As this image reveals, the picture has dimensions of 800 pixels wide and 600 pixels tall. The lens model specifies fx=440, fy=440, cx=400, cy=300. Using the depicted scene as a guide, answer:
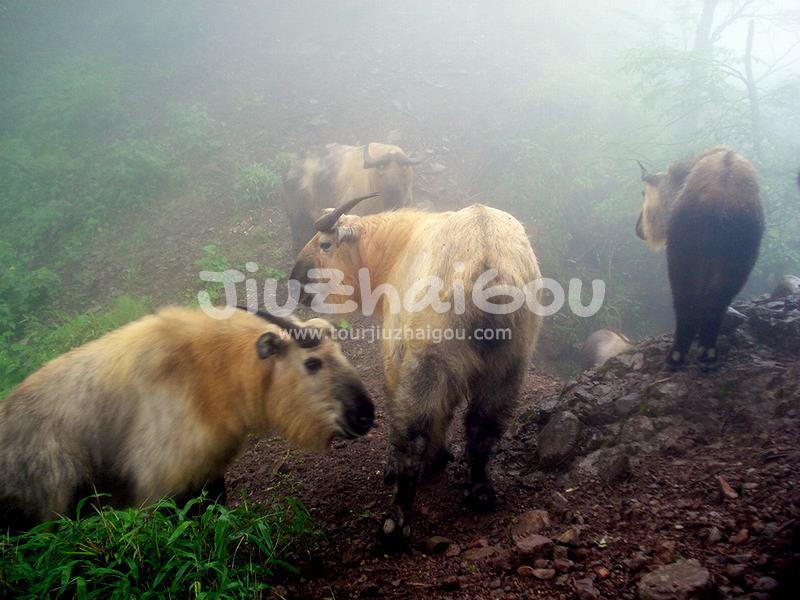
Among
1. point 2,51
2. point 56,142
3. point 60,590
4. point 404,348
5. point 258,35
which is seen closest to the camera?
point 60,590

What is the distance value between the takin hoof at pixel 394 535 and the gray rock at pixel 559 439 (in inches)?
52.9

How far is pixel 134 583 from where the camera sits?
6.24 feet

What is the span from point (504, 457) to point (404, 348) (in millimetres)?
1650

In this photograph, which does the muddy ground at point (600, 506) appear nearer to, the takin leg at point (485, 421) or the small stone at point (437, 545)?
the small stone at point (437, 545)

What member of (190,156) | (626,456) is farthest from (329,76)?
(626,456)

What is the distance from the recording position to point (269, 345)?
Answer: 269cm

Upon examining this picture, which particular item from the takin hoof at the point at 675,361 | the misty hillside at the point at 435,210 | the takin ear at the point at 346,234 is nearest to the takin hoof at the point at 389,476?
the misty hillside at the point at 435,210

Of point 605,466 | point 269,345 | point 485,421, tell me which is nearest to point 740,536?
point 605,466

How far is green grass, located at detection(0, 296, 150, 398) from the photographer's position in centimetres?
545

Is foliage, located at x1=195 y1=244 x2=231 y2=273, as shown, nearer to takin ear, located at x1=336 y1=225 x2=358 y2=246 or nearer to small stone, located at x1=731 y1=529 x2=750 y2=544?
takin ear, located at x1=336 y1=225 x2=358 y2=246

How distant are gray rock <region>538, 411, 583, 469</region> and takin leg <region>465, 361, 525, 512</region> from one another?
2.21ft

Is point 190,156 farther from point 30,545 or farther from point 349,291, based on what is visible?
point 30,545

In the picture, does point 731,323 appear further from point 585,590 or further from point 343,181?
point 343,181

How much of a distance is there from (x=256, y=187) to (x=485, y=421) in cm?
757
